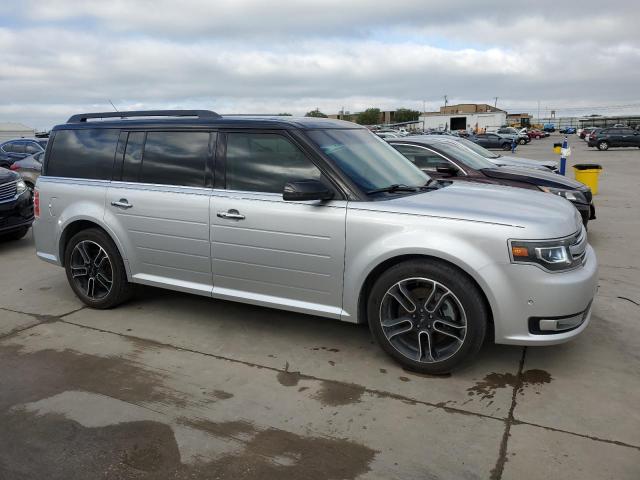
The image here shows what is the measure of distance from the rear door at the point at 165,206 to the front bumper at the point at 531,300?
233 centimetres

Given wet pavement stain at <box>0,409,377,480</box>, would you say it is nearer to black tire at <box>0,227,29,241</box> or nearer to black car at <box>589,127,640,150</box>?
black tire at <box>0,227,29,241</box>

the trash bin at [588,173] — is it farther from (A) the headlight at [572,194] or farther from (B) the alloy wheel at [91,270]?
(B) the alloy wheel at [91,270]

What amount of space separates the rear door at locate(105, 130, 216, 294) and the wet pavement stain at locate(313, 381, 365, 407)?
1.45 m

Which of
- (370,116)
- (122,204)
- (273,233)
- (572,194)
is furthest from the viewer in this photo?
(370,116)

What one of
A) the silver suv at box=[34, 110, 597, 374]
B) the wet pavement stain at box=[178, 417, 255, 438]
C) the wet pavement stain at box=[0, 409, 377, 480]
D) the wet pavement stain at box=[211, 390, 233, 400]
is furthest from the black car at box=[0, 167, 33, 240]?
the wet pavement stain at box=[178, 417, 255, 438]

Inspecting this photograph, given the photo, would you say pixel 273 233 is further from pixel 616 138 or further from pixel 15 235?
pixel 616 138

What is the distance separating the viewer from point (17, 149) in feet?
49.5

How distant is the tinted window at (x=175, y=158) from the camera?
457 centimetres

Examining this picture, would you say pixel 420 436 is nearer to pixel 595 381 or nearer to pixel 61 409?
pixel 595 381

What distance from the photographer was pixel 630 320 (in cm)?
478

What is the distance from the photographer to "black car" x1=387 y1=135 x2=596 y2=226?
25.5 ft

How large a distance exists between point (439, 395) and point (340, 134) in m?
2.25

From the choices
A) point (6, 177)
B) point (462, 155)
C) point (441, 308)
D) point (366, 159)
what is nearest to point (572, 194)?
Result: point (462, 155)

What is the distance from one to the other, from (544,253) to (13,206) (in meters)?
7.70
